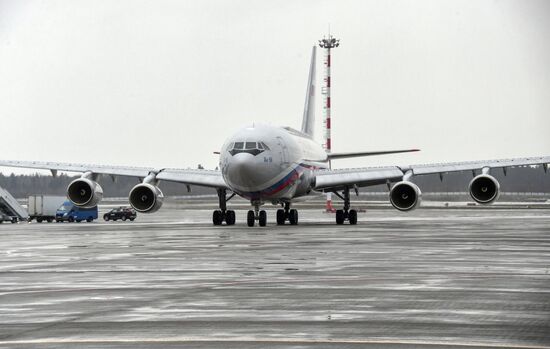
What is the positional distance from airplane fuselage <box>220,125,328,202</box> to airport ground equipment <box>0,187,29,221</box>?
20.3 metres

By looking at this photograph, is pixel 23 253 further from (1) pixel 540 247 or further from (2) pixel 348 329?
(2) pixel 348 329

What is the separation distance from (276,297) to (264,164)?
28.3m

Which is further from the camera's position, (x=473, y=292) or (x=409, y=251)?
(x=409, y=251)

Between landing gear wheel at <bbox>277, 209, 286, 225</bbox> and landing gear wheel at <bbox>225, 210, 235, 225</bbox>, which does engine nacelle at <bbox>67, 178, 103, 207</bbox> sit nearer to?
landing gear wheel at <bbox>225, 210, 235, 225</bbox>

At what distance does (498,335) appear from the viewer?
9.94 meters

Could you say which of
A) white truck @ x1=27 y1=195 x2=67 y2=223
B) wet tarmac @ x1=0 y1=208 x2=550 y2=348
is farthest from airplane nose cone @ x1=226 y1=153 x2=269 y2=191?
white truck @ x1=27 y1=195 x2=67 y2=223

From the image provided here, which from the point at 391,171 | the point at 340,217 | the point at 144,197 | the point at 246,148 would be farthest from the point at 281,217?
the point at 144,197

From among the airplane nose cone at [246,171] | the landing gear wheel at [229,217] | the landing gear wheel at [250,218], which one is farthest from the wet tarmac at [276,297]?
the landing gear wheel at [229,217]

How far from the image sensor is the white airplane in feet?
138

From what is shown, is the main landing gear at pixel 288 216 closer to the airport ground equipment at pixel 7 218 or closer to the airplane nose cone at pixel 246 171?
the airplane nose cone at pixel 246 171

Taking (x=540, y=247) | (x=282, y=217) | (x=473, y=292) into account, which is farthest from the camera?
(x=282, y=217)

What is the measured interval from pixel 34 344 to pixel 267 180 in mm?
32755

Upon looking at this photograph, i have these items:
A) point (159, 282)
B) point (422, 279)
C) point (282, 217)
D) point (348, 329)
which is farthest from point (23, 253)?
point (282, 217)

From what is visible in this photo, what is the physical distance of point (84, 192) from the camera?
44.0 meters
